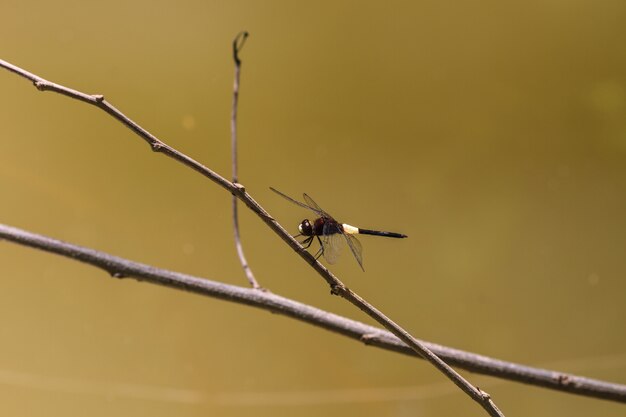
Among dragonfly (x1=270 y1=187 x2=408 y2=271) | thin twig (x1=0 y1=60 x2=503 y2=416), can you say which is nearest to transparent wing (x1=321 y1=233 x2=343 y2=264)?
dragonfly (x1=270 y1=187 x2=408 y2=271)

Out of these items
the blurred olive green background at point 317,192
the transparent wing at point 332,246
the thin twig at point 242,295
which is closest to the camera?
the transparent wing at point 332,246

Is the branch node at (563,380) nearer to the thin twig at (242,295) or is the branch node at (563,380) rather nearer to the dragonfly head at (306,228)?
the thin twig at (242,295)

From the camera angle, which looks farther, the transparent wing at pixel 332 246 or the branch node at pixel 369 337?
the branch node at pixel 369 337

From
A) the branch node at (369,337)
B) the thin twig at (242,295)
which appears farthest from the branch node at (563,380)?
the branch node at (369,337)

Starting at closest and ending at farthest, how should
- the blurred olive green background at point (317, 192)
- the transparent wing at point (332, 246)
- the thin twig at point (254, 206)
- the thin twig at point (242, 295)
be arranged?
the thin twig at point (254, 206), the transparent wing at point (332, 246), the thin twig at point (242, 295), the blurred olive green background at point (317, 192)

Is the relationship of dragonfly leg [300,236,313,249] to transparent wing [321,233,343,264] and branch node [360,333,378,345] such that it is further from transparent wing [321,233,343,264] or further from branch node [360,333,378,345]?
branch node [360,333,378,345]

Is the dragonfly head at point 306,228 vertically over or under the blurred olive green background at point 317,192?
under
